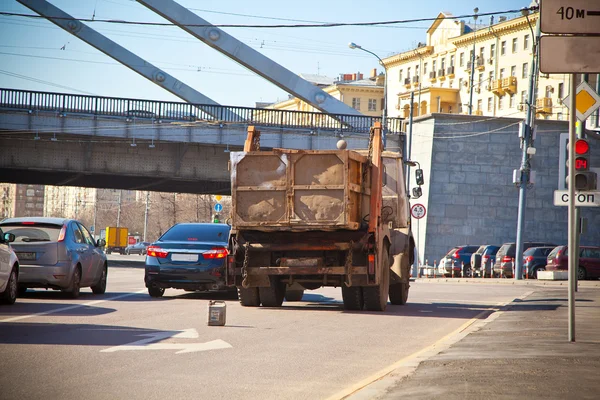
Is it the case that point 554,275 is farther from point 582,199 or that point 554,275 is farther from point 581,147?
point 581,147

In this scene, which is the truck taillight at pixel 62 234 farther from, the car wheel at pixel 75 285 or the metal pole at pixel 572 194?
the metal pole at pixel 572 194

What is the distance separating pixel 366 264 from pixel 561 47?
6616 millimetres

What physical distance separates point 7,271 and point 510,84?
296 feet

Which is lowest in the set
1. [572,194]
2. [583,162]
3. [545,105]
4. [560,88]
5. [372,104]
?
[572,194]

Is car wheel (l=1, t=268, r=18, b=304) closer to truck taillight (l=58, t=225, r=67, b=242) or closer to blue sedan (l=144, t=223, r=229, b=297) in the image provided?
truck taillight (l=58, t=225, r=67, b=242)

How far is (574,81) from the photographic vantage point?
11359 millimetres

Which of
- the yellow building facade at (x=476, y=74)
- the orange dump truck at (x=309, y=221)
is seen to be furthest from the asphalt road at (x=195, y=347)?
the yellow building facade at (x=476, y=74)

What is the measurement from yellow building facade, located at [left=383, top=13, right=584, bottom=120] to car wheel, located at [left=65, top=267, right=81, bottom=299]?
253 ft

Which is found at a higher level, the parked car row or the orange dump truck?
the orange dump truck

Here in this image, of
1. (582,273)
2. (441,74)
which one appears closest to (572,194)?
(582,273)

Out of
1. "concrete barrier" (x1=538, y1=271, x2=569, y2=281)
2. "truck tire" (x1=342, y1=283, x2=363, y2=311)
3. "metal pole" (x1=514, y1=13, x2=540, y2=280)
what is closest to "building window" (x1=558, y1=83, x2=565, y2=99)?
"metal pole" (x1=514, y1=13, x2=540, y2=280)

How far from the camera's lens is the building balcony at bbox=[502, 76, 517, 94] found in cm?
10150

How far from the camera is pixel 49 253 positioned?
18391 millimetres

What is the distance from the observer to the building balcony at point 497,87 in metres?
103
